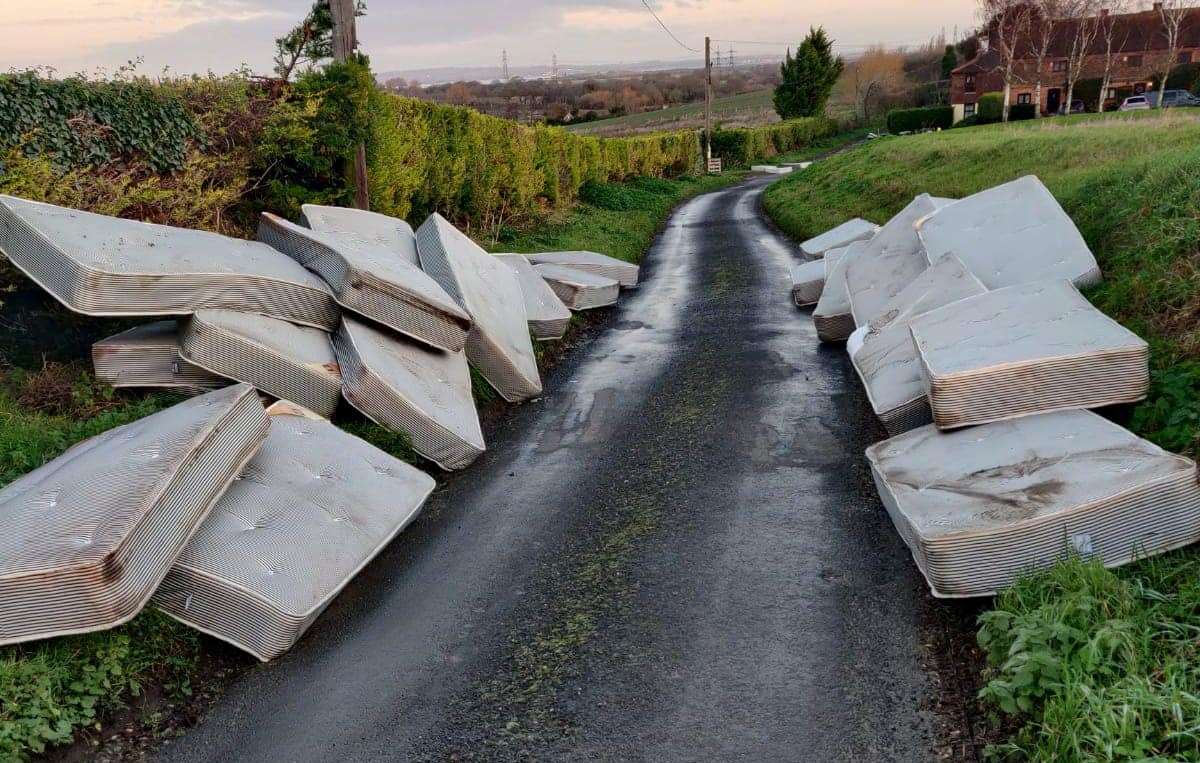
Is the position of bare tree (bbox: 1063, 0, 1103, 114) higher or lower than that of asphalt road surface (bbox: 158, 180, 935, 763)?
higher

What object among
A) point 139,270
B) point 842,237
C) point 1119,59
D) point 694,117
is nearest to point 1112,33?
point 1119,59

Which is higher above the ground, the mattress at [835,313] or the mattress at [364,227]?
the mattress at [364,227]

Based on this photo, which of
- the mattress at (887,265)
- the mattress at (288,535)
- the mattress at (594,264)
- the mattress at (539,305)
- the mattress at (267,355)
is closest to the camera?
the mattress at (288,535)

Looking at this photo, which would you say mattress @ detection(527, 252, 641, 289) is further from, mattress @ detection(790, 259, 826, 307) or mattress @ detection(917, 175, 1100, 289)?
mattress @ detection(917, 175, 1100, 289)

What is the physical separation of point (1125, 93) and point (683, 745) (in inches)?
2455

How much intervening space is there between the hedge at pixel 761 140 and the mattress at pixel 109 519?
4678cm

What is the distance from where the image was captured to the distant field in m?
62.6

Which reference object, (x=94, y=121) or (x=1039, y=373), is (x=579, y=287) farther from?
(x=1039, y=373)

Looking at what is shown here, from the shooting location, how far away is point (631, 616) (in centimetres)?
469

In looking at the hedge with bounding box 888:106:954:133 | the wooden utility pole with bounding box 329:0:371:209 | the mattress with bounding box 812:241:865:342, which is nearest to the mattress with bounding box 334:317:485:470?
the mattress with bounding box 812:241:865:342

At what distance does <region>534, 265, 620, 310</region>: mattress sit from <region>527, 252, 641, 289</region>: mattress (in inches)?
17.6

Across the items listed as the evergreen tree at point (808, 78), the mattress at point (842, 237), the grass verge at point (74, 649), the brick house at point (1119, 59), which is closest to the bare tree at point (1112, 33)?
the brick house at point (1119, 59)

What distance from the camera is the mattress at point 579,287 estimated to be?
1245cm

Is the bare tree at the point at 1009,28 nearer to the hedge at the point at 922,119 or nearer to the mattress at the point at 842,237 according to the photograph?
the hedge at the point at 922,119
